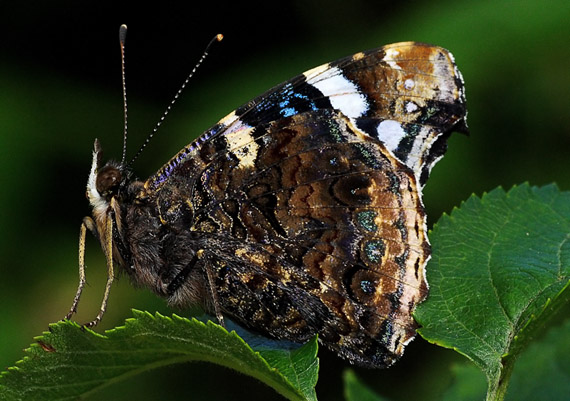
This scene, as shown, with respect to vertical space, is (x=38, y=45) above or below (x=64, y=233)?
above

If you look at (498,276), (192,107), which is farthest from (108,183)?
(192,107)

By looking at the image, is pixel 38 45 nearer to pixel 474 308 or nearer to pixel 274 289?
pixel 274 289

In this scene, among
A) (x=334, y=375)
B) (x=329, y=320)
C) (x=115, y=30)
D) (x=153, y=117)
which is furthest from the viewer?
(x=115, y=30)

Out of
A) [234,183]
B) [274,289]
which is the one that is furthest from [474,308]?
[234,183]

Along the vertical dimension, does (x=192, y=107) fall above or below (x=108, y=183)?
above

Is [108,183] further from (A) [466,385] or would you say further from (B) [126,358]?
(A) [466,385]

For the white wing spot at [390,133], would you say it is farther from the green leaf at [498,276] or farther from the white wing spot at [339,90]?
the green leaf at [498,276]
